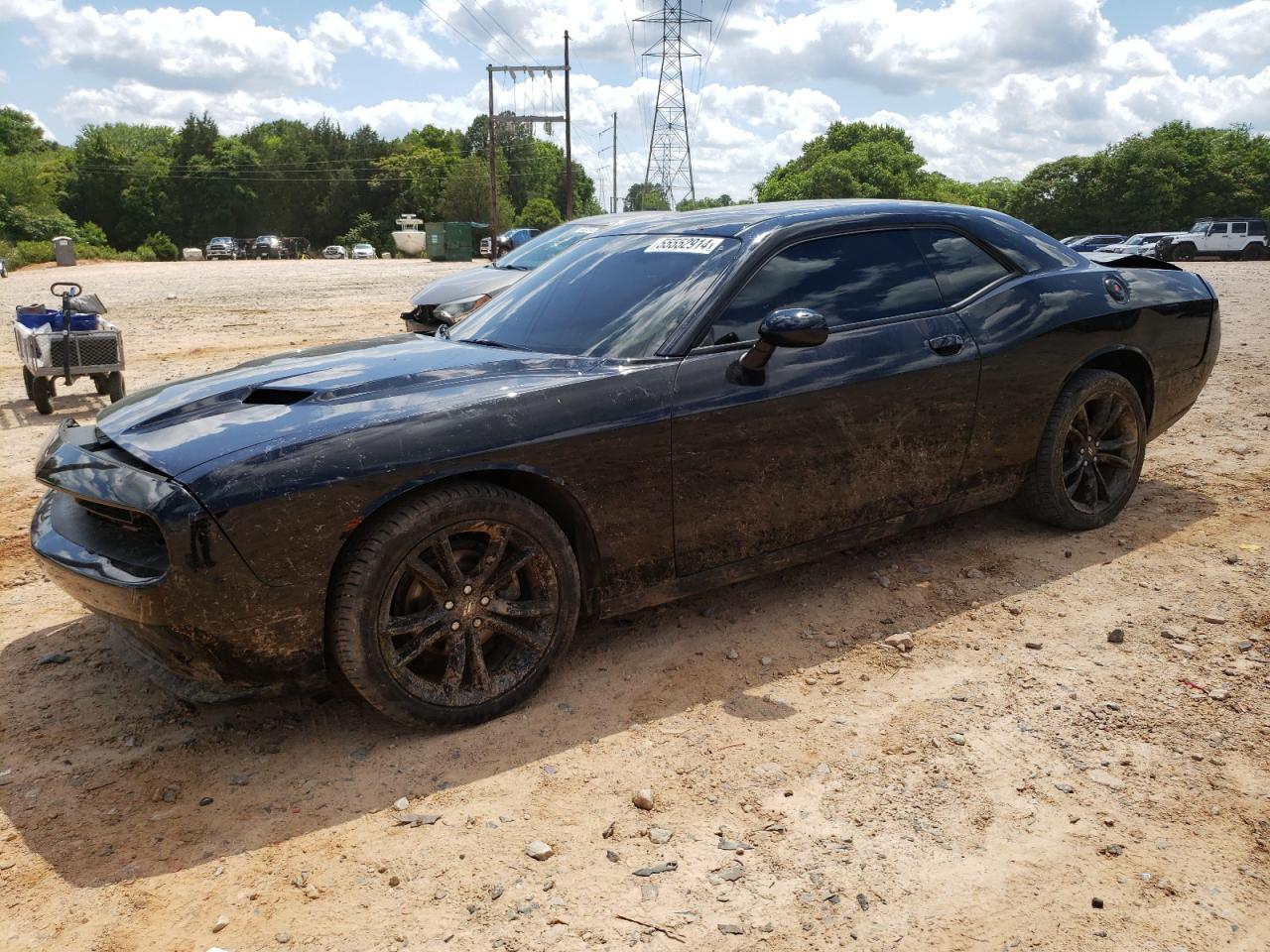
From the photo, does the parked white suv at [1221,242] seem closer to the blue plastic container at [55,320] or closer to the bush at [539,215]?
the blue plastic container at [55,320]

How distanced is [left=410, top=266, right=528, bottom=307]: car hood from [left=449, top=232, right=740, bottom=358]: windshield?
20.3 ft

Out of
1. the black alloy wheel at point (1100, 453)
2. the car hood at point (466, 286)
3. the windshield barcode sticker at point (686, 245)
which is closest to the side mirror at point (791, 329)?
the windshield barcode sticker at point (686, 245)

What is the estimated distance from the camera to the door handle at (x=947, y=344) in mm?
4086

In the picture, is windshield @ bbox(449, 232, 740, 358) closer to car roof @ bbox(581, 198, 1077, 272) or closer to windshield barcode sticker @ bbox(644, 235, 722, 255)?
windshield barcode sticker @ bbox(644, 235, 722, 255)

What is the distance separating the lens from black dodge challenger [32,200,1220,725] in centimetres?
288

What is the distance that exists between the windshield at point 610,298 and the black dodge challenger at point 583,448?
0.02 m

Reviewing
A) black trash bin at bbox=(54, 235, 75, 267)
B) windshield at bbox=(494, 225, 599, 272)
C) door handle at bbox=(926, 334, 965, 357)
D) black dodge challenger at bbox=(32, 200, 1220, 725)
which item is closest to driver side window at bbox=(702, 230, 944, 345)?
black dodge challenger at bbox=(32, 200, 1220, 725)

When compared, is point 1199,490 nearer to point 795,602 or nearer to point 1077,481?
point 1077,481

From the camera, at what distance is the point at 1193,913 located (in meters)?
2.34

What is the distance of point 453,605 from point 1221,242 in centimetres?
4069

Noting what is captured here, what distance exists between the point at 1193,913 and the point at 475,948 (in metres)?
1.71

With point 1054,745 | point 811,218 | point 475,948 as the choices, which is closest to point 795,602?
point 1054,745

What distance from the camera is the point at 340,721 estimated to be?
3.34m

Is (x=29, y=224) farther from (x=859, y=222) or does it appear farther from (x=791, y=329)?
(x=791, y=329)
